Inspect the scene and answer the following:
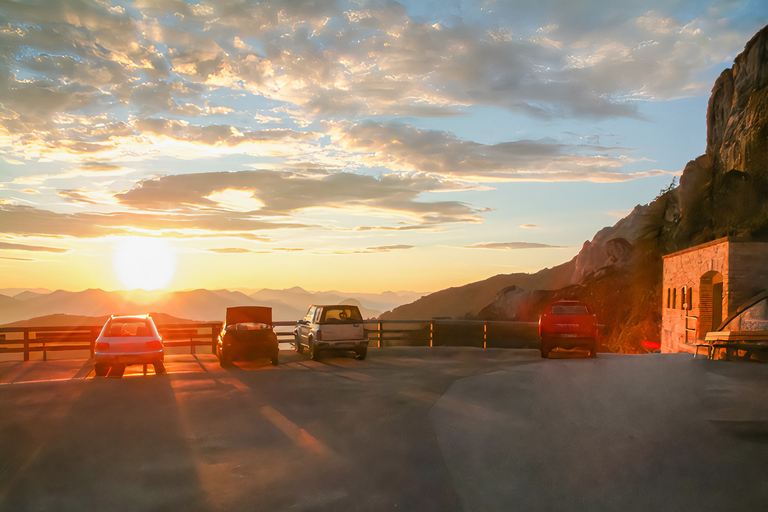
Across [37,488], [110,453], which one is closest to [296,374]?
[110,453]

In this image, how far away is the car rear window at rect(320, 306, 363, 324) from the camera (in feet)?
67.1

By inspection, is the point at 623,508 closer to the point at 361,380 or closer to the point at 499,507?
the point at 499,507

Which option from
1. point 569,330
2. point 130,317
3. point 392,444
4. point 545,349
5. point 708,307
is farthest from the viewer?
point 708,307

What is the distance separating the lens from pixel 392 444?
7828mm

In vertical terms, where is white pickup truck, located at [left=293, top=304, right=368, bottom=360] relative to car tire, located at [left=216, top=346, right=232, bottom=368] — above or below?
above

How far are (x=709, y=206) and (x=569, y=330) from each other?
2807 cm

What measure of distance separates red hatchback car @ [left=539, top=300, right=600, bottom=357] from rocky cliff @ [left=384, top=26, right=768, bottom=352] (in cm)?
2042

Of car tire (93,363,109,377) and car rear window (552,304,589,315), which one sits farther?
car rear window (552,304,589,315)

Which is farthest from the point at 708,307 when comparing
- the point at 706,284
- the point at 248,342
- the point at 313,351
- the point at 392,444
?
the point at 392,444

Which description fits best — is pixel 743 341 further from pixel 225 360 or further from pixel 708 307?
pixel 225 360

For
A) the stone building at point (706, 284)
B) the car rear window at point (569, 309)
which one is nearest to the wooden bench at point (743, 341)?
the stone building at point (706, 284)

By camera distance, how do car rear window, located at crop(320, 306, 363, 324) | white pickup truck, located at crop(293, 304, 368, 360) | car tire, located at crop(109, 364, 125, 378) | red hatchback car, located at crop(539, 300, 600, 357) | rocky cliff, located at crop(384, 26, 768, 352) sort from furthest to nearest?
rocky cliff, located at crop(384, 26, 768, 352) < car rear window, located at crop(320, 306, 363, 324) < white pickup truck, located at crop(293, 304, 368, 360) < red hatchback car, located at crop(539, 300, 600, 357) < car tire, located at crop(109, 364, 125, 378)

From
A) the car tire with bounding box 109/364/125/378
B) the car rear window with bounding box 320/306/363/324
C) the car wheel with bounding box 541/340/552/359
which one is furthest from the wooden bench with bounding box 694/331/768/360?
the car tire with bounding box 109/364/125/378

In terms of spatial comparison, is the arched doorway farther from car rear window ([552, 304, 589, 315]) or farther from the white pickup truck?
the white pickup truck
